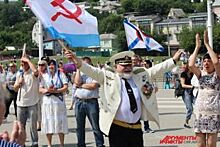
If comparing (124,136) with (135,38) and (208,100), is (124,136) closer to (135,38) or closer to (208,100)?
(208,100)

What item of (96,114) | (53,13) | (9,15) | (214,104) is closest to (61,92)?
(96,114)

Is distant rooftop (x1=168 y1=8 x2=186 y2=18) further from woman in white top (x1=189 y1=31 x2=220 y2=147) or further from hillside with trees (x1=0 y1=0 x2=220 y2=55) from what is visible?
woman in white top (x1=189 y1=31 x2=220 y2=147)

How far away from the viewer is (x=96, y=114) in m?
9.84

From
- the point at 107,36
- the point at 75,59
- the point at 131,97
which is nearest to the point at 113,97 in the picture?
the point at 131,97

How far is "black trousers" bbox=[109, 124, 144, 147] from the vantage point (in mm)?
6770

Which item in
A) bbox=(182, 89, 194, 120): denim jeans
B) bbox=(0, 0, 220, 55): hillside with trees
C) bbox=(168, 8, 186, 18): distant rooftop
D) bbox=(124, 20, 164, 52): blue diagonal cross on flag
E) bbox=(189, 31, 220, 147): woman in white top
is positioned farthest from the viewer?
→ bbox=(168, 8, 186, 18): distant rooftop

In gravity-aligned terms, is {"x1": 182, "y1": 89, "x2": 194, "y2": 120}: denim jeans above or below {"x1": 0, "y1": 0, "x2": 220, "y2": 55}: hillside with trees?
below

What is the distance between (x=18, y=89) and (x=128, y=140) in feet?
13.5

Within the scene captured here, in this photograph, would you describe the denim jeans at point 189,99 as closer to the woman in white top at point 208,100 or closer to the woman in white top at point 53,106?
the woman in white top at point 53,106

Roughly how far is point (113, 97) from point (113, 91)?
0.07 metres

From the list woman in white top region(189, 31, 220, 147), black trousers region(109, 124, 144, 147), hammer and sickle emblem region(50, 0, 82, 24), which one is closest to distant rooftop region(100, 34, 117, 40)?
hammer and sickle emblem region(50, 0, 82, 24)

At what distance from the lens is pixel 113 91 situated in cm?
671

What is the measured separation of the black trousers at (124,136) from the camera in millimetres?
6770

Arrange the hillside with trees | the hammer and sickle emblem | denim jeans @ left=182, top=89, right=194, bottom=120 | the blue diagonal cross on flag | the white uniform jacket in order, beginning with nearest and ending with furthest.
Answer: the white uniform jacket
the hammer and sickle emblem
denim jeans @ left=182, top=89, right=194, bottom=120
the blue diagonal cross on flag
the hillside with trees
